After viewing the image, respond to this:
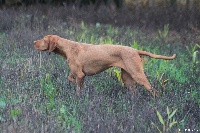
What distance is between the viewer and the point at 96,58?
627 centimetres

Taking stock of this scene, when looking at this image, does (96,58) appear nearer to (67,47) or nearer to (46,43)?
(67,47)

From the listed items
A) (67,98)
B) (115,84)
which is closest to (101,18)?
(115,84)

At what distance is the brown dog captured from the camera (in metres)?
6.15

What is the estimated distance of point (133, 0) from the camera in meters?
15.5

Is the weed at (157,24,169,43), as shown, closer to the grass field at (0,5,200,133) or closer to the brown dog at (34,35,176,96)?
the grass field at (0,5,200,133)

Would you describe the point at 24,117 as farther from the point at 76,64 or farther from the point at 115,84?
the point at 115,84

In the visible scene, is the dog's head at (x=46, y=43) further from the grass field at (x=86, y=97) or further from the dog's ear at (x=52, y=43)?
the grass field at (x=86, y=97)

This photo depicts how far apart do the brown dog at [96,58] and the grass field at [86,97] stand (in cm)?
22

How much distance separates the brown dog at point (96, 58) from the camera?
6.15m

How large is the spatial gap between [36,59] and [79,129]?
3.06 m

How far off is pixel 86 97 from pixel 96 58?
628mm

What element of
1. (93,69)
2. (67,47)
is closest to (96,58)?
(93,69)

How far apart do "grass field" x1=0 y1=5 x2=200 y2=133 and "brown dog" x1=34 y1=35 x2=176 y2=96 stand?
0.72ft

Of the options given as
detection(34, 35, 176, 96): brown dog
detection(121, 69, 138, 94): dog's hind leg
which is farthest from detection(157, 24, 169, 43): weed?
detection(34, 35, 176, 96): brown dog
